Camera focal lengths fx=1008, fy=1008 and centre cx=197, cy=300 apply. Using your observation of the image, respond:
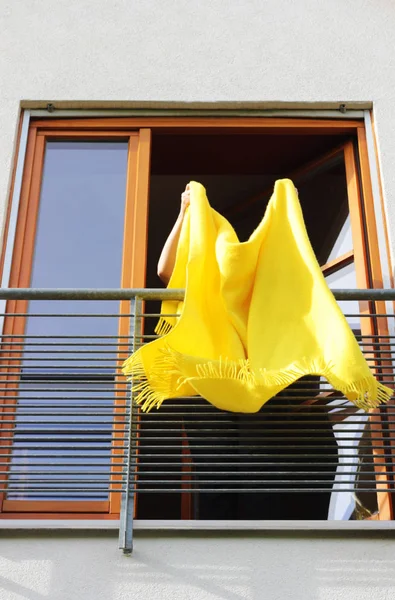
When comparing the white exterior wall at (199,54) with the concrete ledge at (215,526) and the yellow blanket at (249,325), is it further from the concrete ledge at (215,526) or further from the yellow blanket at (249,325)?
the concrete ledge at (215,526)

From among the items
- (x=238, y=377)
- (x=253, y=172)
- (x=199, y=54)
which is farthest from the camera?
(x=253, y=172)

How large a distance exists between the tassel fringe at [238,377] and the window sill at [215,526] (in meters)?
0.55

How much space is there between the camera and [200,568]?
13.9 ft

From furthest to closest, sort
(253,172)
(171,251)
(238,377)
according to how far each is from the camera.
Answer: (253,172) < (171,251) < (238,377)

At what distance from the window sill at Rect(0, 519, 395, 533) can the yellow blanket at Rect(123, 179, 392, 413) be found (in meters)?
0.55

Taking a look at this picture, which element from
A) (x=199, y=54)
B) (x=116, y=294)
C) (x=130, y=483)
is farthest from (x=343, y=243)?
(x=130, y=483)

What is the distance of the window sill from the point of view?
432 cm

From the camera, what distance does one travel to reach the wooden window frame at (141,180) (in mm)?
5363

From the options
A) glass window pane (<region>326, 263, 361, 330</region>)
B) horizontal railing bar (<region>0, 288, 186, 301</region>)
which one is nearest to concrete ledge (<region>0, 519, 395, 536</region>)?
horizontal railing bar (<region>0, 288, 186, 301</region>)

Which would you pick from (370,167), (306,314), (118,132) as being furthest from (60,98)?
(306,314)

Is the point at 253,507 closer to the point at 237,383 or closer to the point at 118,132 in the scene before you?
the point at 237,383

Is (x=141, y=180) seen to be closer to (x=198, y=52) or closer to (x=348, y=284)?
(x=198, y=52)

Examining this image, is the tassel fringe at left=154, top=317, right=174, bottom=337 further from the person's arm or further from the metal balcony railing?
the person's arm

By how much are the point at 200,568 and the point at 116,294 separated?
51.0 inches
